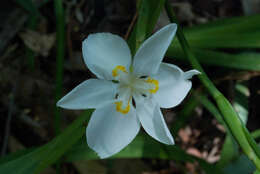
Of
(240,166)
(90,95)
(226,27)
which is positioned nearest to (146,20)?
(90,95)

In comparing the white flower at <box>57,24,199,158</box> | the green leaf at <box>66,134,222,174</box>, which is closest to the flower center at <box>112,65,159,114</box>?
the white flower at <box>57,24,199,158</box>

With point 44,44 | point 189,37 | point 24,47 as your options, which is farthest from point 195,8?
point 24,47

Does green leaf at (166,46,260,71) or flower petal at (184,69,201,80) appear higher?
flower petal at (184,69,201,80)

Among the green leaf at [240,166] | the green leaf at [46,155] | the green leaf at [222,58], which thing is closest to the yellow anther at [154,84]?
the green leaf at [46,155]

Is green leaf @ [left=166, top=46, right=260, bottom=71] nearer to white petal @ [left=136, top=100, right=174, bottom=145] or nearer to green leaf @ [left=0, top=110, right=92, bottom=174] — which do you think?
white petal @ [left=136, top=100, right=174, bottom=145]

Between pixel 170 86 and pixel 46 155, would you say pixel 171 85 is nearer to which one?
pixel 170 86

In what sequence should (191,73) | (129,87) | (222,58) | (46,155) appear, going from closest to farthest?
1. (191,73)
2. (46,155)
3. (129,87)
4. (222,58)

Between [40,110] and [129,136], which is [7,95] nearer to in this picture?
[40,110]
